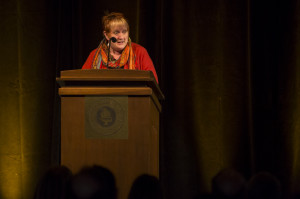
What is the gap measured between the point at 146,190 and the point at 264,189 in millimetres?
345

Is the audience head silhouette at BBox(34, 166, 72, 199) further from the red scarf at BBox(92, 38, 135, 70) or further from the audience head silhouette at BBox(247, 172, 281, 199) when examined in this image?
the red scarf at BBox(92, 38, 135, 70)

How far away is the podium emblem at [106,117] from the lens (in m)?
2.04

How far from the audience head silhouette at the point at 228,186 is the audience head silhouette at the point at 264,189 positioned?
0.03 m

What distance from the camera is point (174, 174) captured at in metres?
3.59

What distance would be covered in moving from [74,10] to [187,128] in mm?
1461

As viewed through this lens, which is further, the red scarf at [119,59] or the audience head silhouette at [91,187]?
the red scarf at [119,59]

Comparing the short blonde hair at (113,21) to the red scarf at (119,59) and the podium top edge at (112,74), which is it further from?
the podium top edge at (112,74)

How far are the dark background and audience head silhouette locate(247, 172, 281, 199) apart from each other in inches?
90.8

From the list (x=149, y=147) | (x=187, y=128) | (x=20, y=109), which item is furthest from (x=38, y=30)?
(x=149, y=147)

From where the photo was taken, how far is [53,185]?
4.19 ft

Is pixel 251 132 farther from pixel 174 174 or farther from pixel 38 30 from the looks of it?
pixel 38 30

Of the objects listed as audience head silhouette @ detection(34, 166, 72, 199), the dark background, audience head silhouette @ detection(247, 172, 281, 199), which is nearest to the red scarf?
the dark background

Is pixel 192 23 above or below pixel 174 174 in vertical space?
above

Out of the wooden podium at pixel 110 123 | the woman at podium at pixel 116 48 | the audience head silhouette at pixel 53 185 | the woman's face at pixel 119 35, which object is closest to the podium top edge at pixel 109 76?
the wooden podium at pixel 110 123
